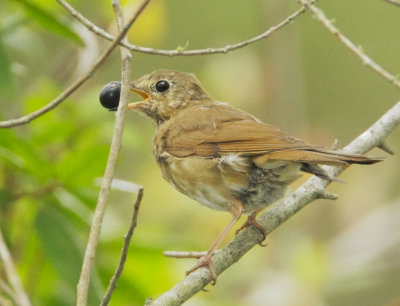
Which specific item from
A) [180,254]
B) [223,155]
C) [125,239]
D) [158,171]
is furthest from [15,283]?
[158,171]

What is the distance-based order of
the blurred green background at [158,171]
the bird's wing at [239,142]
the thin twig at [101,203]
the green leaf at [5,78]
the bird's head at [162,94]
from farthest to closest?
the bird's head at [162,94] → the blurred green background at [158,171] → the bird's wing at [239,142] → the green leaf at [5,78] → the thin twig at [101,203]

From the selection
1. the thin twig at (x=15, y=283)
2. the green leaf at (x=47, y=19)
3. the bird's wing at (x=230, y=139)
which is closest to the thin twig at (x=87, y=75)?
the thin twig at (x=15, y=283)

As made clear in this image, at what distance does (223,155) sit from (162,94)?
807 millimetres

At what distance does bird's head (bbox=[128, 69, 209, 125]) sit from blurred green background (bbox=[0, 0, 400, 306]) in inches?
10.1

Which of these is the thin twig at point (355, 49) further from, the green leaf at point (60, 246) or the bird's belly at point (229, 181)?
the green leaf at point (60, 246)

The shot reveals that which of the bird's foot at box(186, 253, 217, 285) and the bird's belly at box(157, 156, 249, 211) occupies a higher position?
the bird's belly at box(157, 156, 249, 211)

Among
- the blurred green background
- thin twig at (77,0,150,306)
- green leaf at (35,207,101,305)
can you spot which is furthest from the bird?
thin twig at (77,0,150,306)

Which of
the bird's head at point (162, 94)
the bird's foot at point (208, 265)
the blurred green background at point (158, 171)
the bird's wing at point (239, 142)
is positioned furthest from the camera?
the bird's head at point (162, 94)

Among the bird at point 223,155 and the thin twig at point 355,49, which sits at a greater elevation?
the bird at point 223,155

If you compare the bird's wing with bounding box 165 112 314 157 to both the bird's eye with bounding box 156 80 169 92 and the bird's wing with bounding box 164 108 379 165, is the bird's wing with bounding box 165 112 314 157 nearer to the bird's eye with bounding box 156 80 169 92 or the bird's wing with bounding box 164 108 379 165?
the bird's wing with bounding box 164 108 379 165

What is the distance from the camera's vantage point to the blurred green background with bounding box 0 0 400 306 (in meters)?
4.00

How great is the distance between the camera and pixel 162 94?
4.98 meters

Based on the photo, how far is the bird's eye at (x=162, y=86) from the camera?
196 inches

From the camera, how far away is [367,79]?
32.7 feet
